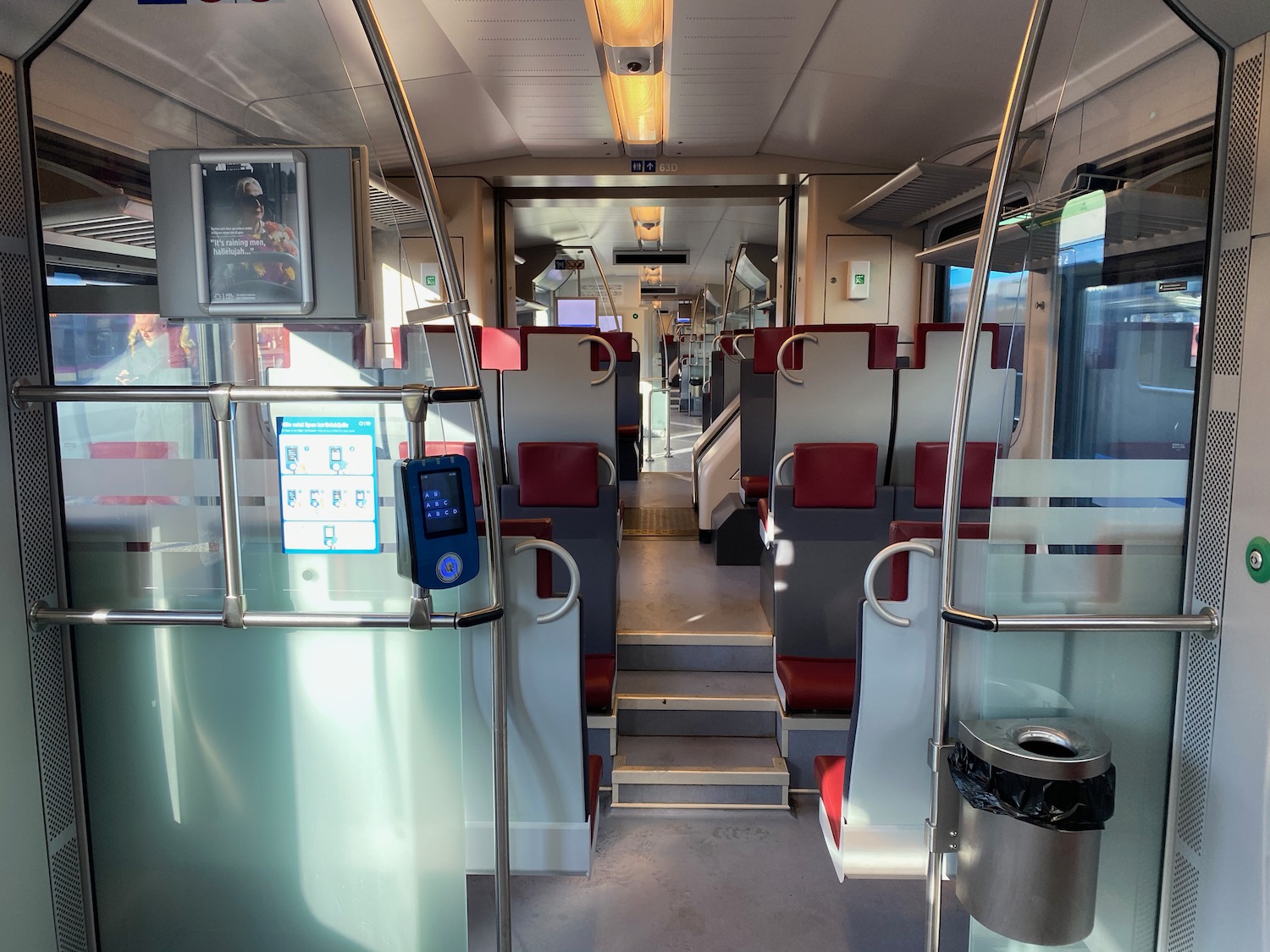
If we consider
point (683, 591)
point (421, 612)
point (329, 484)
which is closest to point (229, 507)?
point (329, 484)

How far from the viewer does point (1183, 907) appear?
6.63 ft

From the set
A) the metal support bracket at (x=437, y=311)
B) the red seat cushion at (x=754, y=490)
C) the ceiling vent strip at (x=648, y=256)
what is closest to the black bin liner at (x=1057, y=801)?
the metal support bracket at (x=437, y=311)

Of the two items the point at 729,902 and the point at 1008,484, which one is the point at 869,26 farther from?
the point at 729,902

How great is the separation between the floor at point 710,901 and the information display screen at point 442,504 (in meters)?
1.44

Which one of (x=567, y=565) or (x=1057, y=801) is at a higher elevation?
(x=567, y=565)

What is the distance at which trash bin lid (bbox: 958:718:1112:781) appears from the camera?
1.83 meters

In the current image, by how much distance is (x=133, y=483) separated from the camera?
201 cm

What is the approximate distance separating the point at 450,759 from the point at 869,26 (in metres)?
4.12

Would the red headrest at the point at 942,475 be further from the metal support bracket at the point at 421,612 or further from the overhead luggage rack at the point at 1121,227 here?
the metal support bracket at the point at 421,612

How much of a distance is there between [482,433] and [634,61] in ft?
13.2

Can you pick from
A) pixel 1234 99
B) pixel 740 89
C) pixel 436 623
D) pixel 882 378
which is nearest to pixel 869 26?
pixel 740 89

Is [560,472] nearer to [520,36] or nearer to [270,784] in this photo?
[270,784]

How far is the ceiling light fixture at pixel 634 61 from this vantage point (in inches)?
174

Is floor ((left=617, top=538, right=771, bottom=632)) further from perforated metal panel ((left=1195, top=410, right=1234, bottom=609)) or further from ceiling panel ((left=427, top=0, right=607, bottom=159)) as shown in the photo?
ceiling panel ((left=427, top=0, right=607, bottom=159))
